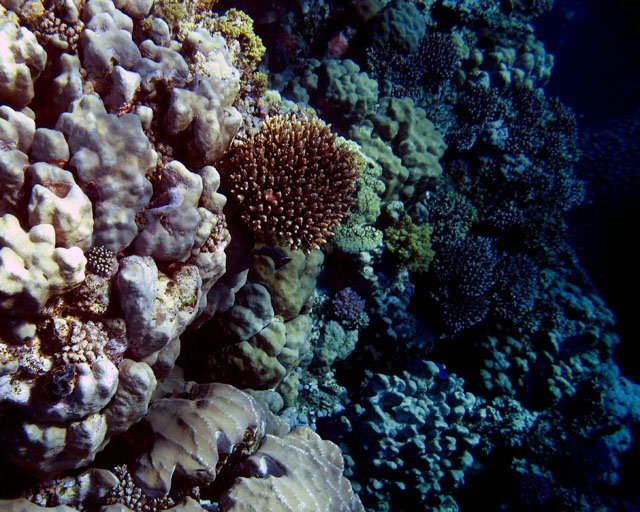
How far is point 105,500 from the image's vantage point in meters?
2.87

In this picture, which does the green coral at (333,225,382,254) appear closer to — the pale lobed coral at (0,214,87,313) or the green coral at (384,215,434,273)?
the green coral at (384,215,434,273)

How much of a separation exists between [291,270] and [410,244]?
96.0 inches

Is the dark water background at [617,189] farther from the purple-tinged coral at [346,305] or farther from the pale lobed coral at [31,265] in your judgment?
the pale lobed coral at [31,265]

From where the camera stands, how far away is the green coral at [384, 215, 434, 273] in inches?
234

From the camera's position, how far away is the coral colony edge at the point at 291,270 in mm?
2385

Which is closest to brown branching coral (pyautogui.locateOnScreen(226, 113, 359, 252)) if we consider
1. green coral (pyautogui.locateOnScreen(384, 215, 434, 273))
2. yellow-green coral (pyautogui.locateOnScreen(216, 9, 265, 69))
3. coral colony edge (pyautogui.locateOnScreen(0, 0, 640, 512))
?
coral colony edge (pyautogui.locateOnScreen(0, 0, 640, 512))

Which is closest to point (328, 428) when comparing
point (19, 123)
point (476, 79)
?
point (19, 123)

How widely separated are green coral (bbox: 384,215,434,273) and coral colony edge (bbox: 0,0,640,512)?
0.05 metres

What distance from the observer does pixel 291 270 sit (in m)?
4.43

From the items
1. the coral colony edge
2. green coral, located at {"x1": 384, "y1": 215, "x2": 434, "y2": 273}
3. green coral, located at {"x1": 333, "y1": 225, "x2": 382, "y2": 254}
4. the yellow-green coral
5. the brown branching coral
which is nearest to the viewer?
the coral colony edge

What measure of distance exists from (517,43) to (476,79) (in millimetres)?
2363

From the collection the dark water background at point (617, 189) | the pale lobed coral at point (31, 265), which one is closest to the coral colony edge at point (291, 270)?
the pale lobed coral at point (31, 265)

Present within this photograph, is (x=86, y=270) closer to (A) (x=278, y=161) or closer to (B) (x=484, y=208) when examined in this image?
(A) (x=278, y=161)

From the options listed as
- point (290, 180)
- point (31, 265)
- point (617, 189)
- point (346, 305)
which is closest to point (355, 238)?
point (346, 305)
